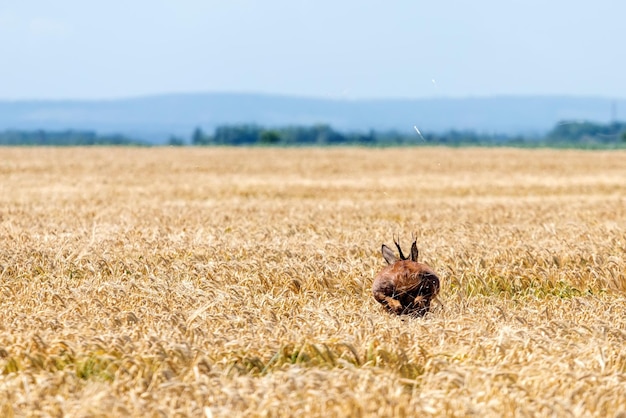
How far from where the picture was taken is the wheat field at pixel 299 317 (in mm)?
5766

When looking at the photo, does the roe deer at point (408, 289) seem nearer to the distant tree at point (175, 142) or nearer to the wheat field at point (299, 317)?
the wheat field at point (299, 317)

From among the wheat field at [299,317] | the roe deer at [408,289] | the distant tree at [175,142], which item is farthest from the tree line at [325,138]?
the roe deer at [408,289]

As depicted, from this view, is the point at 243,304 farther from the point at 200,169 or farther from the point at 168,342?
the point at 200,169

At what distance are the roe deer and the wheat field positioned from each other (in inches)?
8.3

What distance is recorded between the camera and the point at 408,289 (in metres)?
8.91

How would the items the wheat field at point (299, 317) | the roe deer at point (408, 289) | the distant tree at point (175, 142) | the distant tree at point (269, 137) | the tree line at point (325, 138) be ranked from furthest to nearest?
the distant tree at point (269, 137) < the tree line at point (325, 138) < the distant tree at point (175, 142) < the roe deer at point (408, 289) < the wheat field at point (299, 317)

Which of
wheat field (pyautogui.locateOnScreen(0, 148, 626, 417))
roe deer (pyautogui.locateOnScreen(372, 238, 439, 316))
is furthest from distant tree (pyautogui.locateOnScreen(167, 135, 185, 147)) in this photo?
roe deer (pyautogui.locateOnScreen(372, 238, 439, 316))

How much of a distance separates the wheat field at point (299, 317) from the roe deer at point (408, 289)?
21 cm

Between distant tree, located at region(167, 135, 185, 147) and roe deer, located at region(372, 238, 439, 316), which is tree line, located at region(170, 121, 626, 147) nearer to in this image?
distant tree, located at region(167, 135, 185, 147)

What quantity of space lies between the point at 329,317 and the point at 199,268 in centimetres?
338

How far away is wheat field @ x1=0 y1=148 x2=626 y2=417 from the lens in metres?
5.77

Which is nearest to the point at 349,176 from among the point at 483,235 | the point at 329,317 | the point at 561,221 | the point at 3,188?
the point at 3,188

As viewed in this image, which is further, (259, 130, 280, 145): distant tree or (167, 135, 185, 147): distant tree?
(259, 130, 280, 145): distant tree

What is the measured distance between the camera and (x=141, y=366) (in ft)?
A: 20.9
